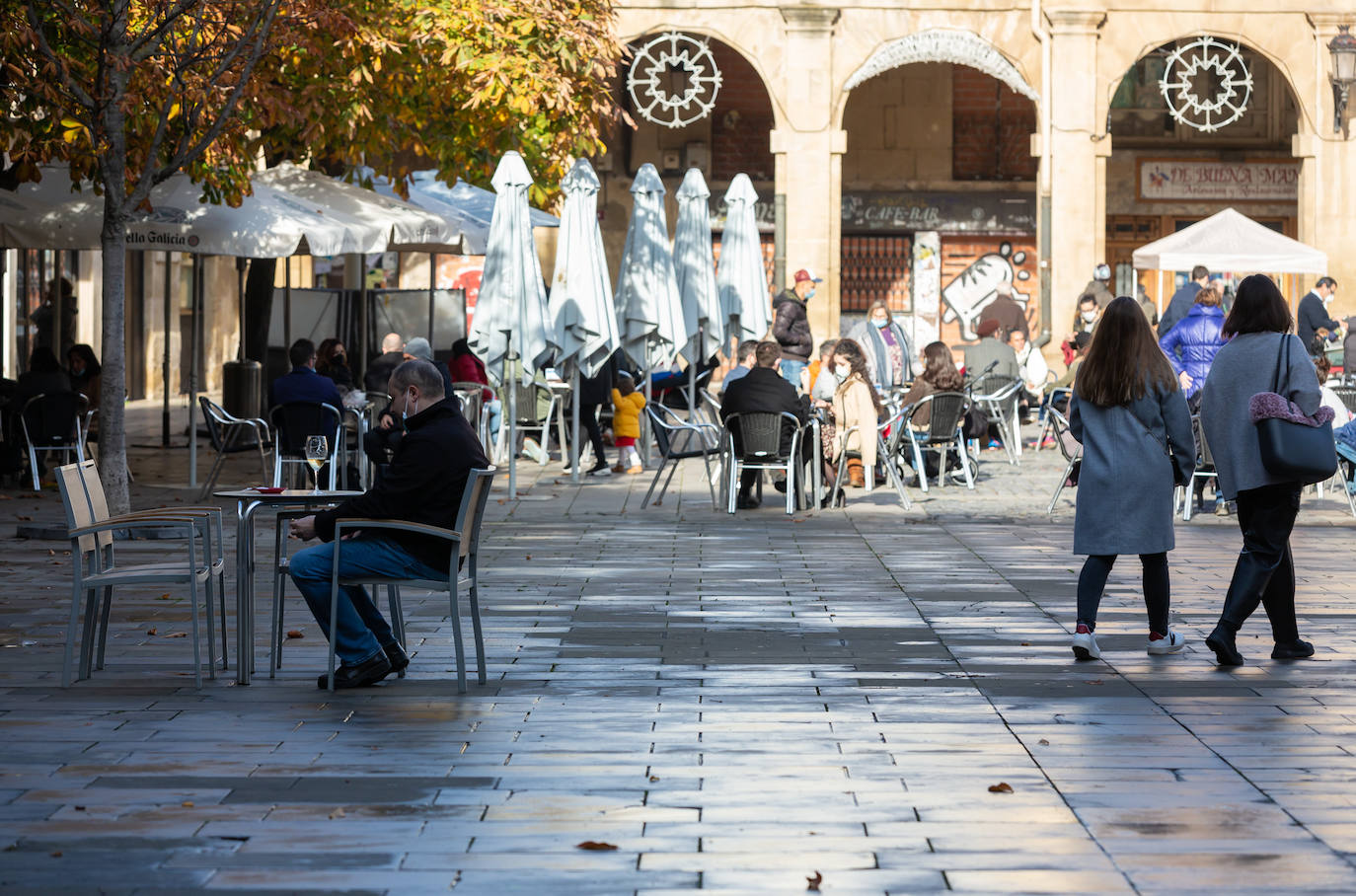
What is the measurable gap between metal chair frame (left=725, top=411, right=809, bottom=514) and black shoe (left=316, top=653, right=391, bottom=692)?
7.41 metres

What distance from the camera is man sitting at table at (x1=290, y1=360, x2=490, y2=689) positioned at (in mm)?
7277

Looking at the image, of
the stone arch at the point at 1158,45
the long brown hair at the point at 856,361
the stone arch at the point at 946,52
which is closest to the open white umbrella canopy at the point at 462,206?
the long brown hair at the point at 856,361

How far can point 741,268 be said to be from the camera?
19.8 metres

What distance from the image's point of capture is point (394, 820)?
5184 millimetres

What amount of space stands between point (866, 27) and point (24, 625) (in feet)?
69.1

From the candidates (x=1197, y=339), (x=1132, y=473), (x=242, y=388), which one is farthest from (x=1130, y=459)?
(x=242, y=388)

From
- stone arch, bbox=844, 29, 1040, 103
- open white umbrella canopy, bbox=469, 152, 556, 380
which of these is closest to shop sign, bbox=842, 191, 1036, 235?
stone arch, bbox=844, 29, 1040, 103

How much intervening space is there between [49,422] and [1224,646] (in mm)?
10719

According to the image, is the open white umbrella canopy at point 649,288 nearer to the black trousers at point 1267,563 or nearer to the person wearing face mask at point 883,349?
the person wearing face mask at point 883,349

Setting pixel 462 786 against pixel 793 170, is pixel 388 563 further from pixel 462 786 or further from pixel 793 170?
pixel 793 170

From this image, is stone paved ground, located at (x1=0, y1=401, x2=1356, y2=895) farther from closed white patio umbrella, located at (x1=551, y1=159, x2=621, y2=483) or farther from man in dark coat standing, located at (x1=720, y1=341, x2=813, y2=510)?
closed white patio umbrella, located at (x1=551, y1=159, x2=621, y2=483)

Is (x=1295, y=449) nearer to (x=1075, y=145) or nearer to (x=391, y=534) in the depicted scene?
(x=391, y=534)

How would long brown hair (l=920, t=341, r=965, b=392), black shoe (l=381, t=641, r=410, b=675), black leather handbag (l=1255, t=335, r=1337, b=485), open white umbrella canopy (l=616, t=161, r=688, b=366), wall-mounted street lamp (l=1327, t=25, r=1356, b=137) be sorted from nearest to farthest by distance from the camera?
black shoe (l=381, t=641, r=410, b=675) → black leather handbag (l=1255, t=335, r=1337, b=485) → long brown hair (l=920, t=341, r=965, b=392) → open white umbrella canopy (l=616, t=161, r=688, b=366) → wall-mounted street lamp (l=1327, t=25, r=1356, b=137)

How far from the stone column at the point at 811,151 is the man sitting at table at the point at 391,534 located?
2072 centimetres
